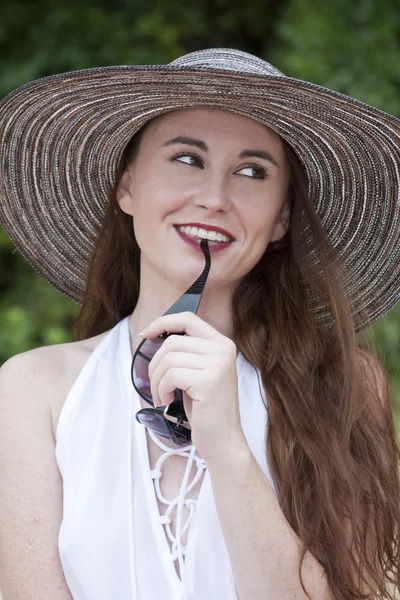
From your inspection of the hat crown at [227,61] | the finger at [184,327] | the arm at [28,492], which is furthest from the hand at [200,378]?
the hat crown at [227,61]

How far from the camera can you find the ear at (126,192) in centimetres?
240

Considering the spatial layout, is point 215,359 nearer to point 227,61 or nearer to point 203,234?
point 203,234

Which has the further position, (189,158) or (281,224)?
(281,224)

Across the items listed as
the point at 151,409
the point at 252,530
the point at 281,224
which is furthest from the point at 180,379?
the point at 281,224

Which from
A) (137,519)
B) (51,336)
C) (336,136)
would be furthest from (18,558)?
(51,336)

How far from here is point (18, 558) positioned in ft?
6.62

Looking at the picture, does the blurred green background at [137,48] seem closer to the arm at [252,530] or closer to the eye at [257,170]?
the eye at [257,170]

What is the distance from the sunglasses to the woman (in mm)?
17

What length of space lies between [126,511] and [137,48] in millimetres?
3186

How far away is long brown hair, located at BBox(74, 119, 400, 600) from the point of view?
2.06 meters

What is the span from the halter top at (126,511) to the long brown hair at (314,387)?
0.08 metres

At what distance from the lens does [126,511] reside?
6.79 feet

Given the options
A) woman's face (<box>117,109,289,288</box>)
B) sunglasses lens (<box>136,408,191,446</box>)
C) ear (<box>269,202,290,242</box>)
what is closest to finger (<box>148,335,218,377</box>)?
sunglasses lens (<box>136,408,191,446</box>)

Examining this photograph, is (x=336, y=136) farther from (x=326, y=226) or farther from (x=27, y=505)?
(x=27, y=505)
